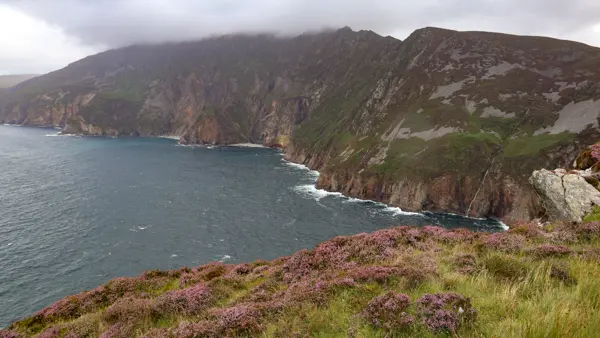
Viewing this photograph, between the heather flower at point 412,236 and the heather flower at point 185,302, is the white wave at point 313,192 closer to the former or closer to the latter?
the heather flower at point 412,236

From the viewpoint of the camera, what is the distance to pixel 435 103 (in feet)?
493

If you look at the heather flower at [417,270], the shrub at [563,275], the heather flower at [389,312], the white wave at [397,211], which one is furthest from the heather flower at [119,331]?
the white wave at [397,211]

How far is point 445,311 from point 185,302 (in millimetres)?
11303

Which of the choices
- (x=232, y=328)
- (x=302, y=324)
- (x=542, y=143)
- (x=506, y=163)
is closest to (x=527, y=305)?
(x=302, y=324)

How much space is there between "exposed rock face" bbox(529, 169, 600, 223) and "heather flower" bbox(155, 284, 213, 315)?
21.2 metres

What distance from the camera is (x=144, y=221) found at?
3497 inches

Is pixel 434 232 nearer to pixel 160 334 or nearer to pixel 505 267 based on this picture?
pixel 505 267

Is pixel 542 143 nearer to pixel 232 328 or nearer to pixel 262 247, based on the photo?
pixel 262 247

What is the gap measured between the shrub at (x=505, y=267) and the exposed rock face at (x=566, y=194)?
12.5 meters

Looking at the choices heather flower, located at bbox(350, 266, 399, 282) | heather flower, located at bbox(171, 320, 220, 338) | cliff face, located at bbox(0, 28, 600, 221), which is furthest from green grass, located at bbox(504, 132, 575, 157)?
heather flower, located at bbox(171, 320, 220, 338)

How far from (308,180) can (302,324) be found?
135m

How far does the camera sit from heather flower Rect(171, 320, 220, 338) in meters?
10.0

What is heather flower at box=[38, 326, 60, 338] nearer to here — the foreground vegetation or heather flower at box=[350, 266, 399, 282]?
the foreground vegetation

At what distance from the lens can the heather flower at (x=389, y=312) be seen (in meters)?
7.71
